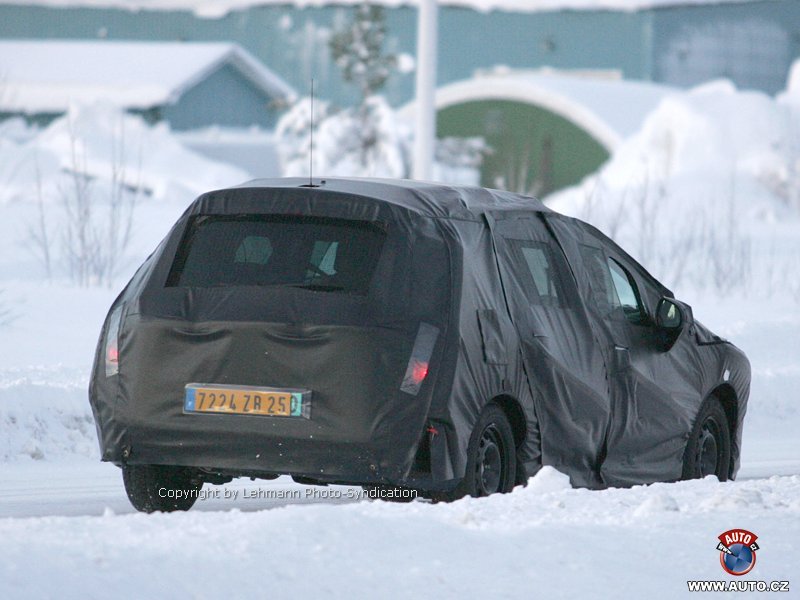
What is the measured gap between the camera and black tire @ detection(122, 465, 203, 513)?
803cm

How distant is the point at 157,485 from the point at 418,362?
1.69m

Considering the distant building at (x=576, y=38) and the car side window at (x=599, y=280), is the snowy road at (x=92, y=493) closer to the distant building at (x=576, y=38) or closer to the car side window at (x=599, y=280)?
the car side window at (x=599, y=280)

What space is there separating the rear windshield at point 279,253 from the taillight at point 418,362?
365 mm

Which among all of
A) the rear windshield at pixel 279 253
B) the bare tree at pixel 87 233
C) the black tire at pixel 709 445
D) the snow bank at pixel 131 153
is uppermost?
the rear windshield at pixel 279 253

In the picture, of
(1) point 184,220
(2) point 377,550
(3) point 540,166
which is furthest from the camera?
(3) point 540,166

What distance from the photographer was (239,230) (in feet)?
25.4

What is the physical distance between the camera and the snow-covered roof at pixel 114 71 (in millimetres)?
57969

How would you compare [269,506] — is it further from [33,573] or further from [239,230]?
[33,573]

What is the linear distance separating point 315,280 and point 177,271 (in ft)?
2.29

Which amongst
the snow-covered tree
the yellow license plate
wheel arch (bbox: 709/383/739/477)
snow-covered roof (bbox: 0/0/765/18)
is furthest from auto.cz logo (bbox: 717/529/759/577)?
snow-covered roof (bbox: 0/0/765/18)

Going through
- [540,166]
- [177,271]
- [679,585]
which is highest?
[177,271]

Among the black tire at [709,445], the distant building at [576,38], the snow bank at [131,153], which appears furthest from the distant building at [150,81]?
the black tire at [709,445]

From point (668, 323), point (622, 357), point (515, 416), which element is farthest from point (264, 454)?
point (668, 323)

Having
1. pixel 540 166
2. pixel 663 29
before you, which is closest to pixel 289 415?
pixel 540 166
